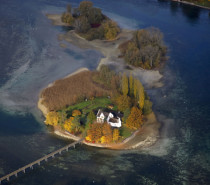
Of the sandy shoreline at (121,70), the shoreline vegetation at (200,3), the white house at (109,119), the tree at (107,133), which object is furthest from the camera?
the shoreline vegetation at (200,3)

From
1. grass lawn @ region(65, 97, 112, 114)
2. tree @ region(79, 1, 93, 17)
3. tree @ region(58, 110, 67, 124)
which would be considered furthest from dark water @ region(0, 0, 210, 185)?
tree @ region(79, 1, 93, 17)

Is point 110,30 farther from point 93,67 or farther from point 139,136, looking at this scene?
point 139,136

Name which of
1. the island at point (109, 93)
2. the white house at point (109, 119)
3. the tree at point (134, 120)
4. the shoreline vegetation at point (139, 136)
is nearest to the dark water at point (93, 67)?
the shoreline vegetation at point (139, 136)

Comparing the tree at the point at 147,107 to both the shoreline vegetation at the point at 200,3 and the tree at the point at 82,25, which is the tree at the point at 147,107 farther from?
the shoreline vegetation at the point at 200,3

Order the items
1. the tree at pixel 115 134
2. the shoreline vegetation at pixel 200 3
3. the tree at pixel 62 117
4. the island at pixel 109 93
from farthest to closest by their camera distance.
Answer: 1. the shoreline vegetation at pixel 200 3
2. the tree at pixel 62 117
3. the island at pixel 109 93
4. the tree at pixel 115 134

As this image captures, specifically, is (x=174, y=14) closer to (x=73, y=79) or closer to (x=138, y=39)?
(x=138, y=39)

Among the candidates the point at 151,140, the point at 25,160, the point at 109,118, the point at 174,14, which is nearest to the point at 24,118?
the point at 25,160

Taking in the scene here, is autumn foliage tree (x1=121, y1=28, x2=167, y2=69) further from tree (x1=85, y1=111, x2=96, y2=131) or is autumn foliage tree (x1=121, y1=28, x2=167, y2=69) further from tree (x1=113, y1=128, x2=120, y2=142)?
tree (x1=113, y1=128, x2=120, y2=142)

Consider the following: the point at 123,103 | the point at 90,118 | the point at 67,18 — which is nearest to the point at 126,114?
the point at 123,103
